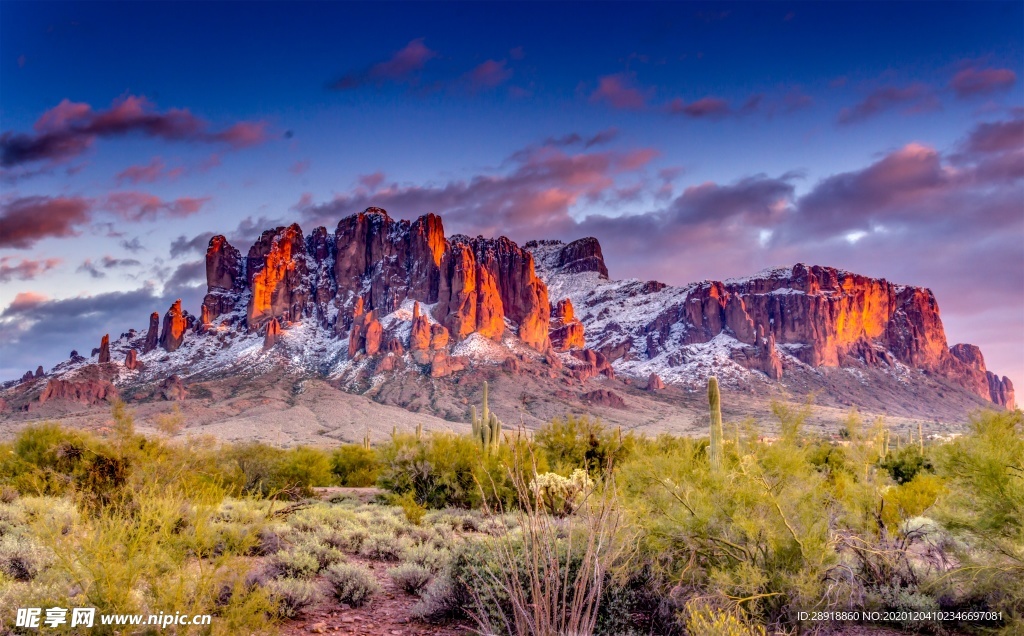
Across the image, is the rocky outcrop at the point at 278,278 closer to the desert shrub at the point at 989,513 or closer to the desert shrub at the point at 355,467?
the desert shrub at the point at 355,467

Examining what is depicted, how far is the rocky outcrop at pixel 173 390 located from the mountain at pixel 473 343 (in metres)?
0.41

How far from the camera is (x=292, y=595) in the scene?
718cm

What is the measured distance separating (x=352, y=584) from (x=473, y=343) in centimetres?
13481

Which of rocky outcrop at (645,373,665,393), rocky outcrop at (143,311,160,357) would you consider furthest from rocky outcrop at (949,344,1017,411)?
rocky outcrop at (143,311,160,357)

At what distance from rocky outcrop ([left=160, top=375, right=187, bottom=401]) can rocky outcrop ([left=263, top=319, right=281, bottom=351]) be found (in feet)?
100

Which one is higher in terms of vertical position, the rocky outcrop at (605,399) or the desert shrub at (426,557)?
the rocky outcrop at (605,399)

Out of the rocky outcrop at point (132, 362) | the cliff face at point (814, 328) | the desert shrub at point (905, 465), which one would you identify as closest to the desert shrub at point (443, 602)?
the desert shrub at point (905, 465)

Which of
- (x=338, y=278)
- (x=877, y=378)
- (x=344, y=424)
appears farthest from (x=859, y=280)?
(x=344, y=424)

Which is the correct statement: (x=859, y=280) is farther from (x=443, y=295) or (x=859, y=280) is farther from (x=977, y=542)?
(x=977, y=542)

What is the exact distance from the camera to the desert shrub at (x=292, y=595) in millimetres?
6978

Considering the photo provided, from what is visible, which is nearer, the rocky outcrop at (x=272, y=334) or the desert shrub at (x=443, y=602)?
the desert shrub at (x=443, y=602)

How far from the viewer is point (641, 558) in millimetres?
7336

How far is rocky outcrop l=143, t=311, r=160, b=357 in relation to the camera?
16962cm

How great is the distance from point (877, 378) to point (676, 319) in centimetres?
5777
